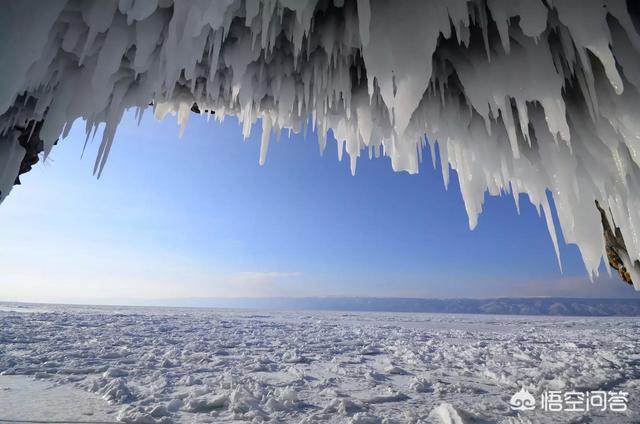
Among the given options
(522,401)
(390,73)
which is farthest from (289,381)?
(390,73)

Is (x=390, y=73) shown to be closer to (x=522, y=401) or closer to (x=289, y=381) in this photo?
(x=522, y=401)

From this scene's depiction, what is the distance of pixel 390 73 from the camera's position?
6.68 ft

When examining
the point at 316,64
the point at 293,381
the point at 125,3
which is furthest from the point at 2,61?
Answer: the point at 293,381

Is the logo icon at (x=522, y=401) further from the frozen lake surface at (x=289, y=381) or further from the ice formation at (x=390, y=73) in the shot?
the ice formation at (x=390, y=73)

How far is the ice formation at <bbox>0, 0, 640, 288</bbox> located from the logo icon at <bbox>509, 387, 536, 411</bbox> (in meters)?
2.71

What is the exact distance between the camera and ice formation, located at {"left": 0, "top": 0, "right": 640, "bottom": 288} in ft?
5.77

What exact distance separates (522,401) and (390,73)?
5850mm

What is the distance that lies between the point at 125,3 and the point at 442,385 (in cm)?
712

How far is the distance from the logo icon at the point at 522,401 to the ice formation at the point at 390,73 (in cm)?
271

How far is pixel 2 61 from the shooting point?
165 centimetres

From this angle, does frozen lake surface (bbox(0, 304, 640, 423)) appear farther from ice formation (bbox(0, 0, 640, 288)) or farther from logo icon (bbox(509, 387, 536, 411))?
ice formation (bbox(0, 0, 640, 288))

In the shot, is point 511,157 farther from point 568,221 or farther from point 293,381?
point 293,381

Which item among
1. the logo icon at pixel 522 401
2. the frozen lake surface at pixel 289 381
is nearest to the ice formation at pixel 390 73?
the logo icon at pixel 522 401

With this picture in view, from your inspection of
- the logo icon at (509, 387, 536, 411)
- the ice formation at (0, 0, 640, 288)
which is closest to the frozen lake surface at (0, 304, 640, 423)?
the logo icon at (509, 387, 536, 411)
